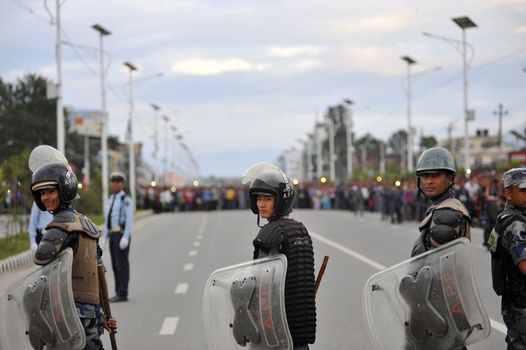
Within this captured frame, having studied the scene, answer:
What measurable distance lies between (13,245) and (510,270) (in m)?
19.9

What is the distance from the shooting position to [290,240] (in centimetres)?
549

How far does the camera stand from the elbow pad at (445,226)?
5.39 meters

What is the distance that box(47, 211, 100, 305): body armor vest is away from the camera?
5.64m

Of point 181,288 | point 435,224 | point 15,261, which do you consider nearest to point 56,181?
point 435,224

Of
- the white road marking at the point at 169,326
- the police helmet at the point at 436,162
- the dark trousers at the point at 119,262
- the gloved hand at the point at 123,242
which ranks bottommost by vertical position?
the white road marking at the point at 169,326

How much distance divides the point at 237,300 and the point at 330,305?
7.55 m

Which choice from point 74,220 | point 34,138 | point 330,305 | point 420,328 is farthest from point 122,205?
point 34,138

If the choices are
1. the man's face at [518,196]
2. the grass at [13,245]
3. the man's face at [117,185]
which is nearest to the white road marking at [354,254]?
the man's face at [117,185]

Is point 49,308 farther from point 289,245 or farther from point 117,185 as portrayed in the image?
point 117,185

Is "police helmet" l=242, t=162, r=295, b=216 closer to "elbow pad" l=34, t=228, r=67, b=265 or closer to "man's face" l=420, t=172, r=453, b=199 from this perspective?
"man's face" l=420, t=172, r=453, b=199

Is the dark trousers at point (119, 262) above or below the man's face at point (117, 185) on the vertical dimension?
below

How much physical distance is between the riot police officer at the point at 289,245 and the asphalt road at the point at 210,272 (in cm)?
420

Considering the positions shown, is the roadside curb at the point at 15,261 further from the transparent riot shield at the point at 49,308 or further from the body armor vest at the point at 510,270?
the body armor vest at the point at 510,270

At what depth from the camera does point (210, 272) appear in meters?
17.5
